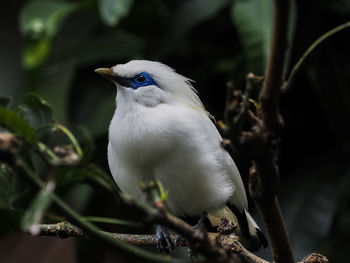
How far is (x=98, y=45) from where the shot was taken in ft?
10.3

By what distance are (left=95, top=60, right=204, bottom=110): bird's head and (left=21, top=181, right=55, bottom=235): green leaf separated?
116 cm

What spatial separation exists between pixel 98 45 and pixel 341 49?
141cm

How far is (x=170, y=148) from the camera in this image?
5.86 feet

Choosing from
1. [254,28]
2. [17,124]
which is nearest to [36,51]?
[254,28]

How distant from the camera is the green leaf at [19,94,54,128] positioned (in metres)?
1.58

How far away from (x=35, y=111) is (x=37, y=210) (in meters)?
0.81

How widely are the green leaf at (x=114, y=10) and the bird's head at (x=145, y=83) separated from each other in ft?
2.12

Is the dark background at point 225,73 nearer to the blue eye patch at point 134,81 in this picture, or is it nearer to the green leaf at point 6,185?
the blue eye patch at point 134,81

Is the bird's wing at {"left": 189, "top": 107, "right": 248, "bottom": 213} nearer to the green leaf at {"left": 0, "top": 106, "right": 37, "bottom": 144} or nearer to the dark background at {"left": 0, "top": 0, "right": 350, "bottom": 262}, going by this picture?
the dark background at {"left": 0, "top": 0, "right": 350, "bottom": 262}

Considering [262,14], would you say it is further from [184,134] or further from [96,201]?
[96,201]

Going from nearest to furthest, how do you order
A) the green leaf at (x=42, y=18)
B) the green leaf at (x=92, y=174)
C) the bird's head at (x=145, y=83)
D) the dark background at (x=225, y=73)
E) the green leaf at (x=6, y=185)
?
the green leaf at (x=92, y=174)
the green leaf at (x=6, y=185)
the bird's head at (x=145, y=83)
the dark background at (x=225, y=73)
the green leaf at (x=42, y=18)

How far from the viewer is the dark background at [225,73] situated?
8.95 feet

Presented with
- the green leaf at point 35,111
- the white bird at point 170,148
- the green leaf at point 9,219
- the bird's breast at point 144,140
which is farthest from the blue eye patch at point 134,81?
the green leaf at point 9,219

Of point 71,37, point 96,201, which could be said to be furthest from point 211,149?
point 71,37
